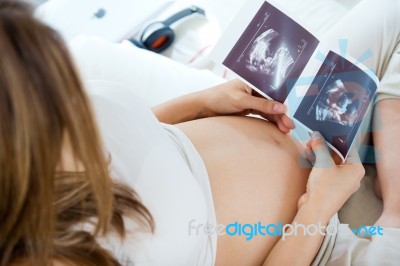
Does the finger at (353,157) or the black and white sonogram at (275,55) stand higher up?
the black and white sonogram at (275,55)

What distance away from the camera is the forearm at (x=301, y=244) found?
0.74 m

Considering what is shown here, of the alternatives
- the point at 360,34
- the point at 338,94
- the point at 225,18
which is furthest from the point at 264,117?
Answer: the point at 225,18

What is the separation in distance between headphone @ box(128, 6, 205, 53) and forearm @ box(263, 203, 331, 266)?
0.77 m

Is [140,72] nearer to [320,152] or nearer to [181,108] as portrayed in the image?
[181,108]

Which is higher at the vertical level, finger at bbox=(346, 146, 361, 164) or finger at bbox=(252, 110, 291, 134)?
finger at bbox=(346, 146, 361, 164)

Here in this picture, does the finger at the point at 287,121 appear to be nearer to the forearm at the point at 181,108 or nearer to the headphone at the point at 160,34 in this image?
the forearm at the point at 181,108

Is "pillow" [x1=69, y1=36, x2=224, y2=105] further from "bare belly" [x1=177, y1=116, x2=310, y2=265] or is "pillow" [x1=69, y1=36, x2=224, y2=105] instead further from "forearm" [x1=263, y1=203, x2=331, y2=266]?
"forearm" [x1=263, y1=203, x2=331, y2=266]

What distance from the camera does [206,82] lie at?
111 cm

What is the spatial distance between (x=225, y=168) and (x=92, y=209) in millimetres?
299

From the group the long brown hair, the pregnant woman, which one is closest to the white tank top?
the pregnant woman

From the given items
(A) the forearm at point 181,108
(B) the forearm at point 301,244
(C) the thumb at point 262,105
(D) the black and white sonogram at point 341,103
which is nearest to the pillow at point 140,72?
(A) the forearm at point 181,108

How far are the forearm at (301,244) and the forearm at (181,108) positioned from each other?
32 centimetres

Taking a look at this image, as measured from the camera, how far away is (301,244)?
2.45ft

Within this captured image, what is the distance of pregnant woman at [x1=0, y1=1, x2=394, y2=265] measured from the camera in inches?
14.8
